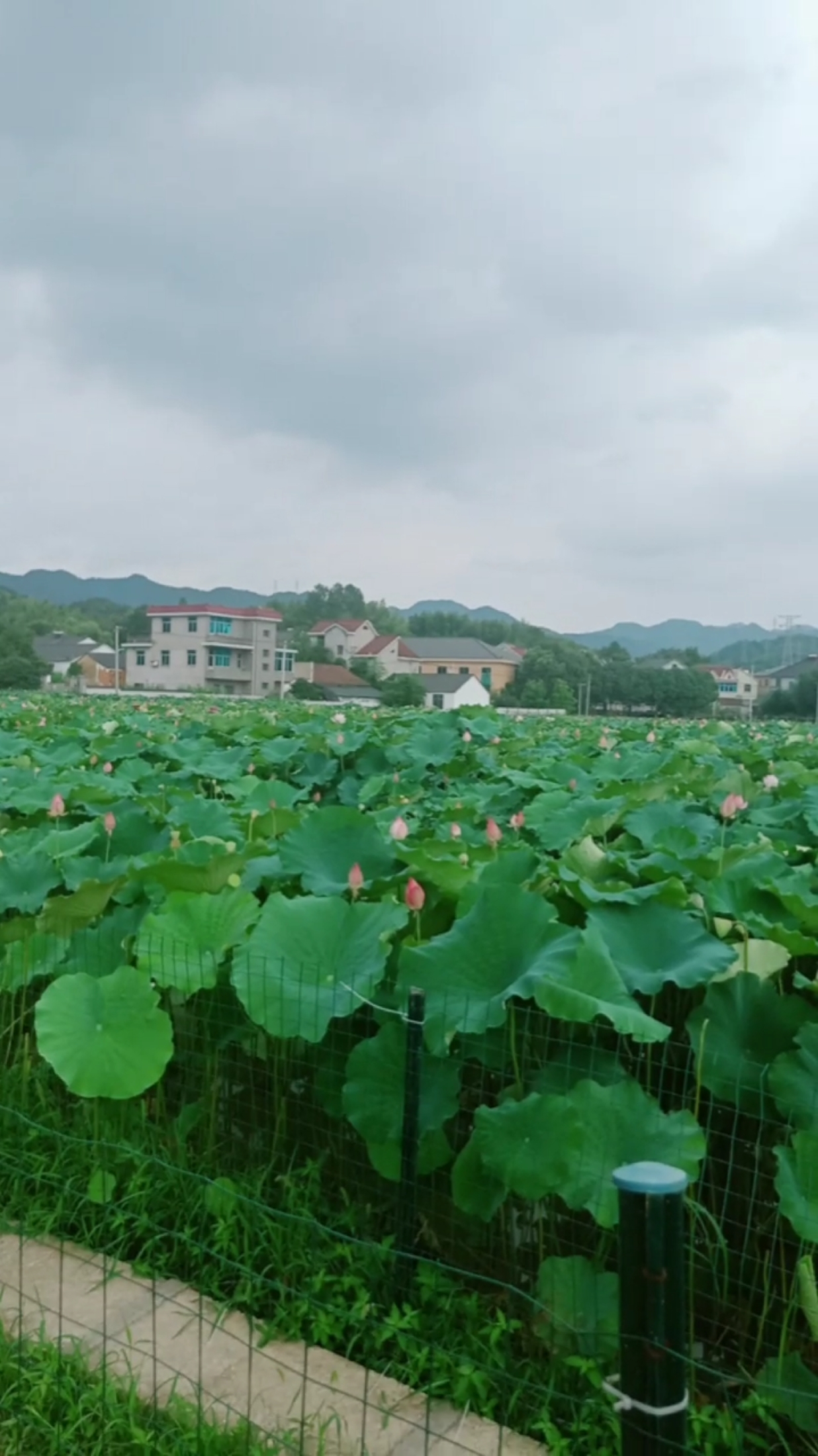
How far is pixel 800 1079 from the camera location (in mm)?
1877

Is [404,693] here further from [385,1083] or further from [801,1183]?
[801,1183]

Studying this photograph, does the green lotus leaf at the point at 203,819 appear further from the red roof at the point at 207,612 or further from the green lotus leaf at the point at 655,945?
the red roof at the point at 207,612

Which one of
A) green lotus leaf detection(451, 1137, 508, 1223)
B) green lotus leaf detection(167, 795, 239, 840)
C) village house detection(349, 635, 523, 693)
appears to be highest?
village house detection(349, 635, 523, 693)

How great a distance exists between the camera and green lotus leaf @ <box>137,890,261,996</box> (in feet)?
8.14

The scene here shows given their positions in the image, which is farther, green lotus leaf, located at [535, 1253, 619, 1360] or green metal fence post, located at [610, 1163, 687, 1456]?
green lotus leaf, located at [535, 1253, 619, 1360]

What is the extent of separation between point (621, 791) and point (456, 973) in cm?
239

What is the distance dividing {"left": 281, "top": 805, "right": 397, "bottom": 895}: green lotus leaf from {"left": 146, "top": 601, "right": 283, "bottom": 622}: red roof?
62.4 metres

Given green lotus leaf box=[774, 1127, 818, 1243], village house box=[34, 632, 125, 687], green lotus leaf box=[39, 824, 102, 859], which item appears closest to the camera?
green lotus leaf box=[774, 1127, 818, 1243]

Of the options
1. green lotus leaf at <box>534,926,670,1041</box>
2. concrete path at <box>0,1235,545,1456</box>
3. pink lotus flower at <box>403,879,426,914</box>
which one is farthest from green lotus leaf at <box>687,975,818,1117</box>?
concrete path at <box>0,1235,545,1456</box>

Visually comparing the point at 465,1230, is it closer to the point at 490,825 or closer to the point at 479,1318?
the point at 479,1318

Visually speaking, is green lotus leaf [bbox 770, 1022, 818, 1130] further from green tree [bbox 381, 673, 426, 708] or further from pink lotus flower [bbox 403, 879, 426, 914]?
green tree [bbox 381, 673, 426, 708]

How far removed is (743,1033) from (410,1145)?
660 mm

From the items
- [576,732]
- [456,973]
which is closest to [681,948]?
[456,973]

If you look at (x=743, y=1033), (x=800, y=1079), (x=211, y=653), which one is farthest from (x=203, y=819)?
(x=211, y=653)
